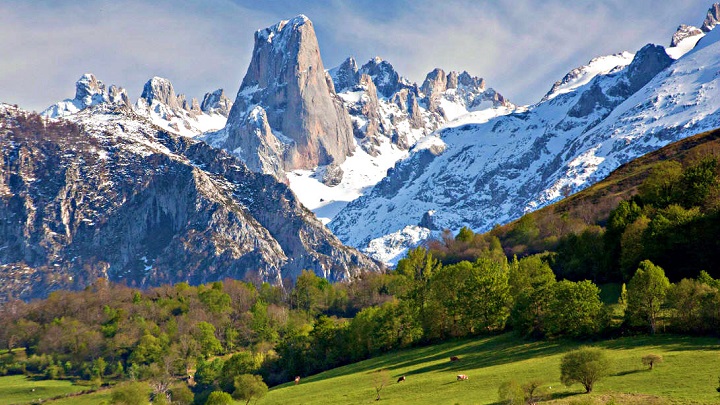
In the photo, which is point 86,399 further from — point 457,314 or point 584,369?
point 584,369

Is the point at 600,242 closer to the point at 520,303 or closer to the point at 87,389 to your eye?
the point at 520,303

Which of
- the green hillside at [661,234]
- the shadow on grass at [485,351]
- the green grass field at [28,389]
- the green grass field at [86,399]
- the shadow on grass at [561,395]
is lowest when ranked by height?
the shadow on grass at [561,395]

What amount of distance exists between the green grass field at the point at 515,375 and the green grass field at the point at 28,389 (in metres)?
65.2

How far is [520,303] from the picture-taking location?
325ft

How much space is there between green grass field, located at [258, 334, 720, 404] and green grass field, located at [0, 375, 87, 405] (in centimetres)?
6520

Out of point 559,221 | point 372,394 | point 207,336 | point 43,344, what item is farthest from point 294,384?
point 559,221

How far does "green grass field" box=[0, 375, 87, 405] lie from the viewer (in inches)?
5576

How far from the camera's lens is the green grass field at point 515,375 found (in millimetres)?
58750

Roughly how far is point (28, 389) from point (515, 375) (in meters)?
118

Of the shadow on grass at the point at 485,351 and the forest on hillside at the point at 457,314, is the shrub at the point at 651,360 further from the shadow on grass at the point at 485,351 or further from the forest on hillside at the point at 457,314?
the forest on hillside at the point at 457,314

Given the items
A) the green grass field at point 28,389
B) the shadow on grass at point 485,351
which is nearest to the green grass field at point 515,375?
the shadow on grass at point 485,351

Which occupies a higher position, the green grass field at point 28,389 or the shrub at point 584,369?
the green grass field at point 28,389

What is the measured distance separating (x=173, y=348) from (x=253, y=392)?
72.4 meters

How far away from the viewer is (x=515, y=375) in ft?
235
